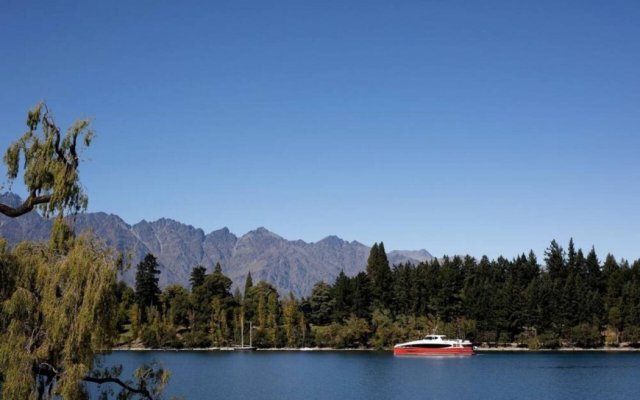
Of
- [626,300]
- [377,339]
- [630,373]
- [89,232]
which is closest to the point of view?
[89,232]

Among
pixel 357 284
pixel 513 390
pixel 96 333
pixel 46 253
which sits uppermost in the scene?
pixel 357 284

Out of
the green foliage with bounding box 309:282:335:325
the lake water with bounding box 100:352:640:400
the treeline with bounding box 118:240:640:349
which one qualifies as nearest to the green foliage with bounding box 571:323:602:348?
the treeline with bounding box 118:240:640:349

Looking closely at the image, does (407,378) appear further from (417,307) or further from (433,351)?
(417,307)

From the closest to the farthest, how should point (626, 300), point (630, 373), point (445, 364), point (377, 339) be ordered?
1. point (630, 373)
2. point (445, 364)
3. point (626, 300)
4. point (377, 339)

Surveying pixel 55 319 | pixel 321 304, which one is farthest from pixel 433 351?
pixel 55 319

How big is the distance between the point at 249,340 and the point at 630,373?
2800 inches

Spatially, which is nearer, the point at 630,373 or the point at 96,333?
the point at 96,333

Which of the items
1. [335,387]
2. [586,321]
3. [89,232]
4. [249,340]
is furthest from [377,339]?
[89,232]

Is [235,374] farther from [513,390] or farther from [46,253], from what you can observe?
[46,253]

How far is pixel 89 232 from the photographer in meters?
20.9

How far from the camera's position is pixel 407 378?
71.7 m

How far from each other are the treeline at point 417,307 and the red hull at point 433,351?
8929 millimetres

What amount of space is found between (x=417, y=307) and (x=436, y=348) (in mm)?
16627

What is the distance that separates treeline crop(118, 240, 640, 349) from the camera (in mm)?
114750
